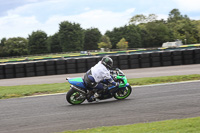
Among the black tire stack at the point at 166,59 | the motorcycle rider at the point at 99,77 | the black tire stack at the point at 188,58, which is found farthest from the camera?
the black tire stack at the point at 166,59

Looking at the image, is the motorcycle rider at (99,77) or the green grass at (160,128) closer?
the green grass at (160,128)

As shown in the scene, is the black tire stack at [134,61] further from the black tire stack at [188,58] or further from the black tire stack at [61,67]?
the black tire stack at [61,67]

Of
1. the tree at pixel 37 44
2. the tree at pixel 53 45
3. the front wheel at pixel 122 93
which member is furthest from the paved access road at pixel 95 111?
the tree at pixel 37 44

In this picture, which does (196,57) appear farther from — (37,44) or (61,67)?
(37,44)

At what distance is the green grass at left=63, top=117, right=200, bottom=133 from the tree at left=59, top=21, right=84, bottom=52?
300 ft

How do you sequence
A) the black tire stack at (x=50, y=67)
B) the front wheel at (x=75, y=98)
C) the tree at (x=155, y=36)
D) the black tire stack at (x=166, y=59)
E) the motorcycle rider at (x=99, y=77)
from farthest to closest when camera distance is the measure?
the tree at (x=155, y=36) → the black tire stack at (x=166, y=59) → the black tire stack at (x=50, y=67) → the front wheel at (x=75, y=98) → the motorcycle rider at (x=99, y=77)

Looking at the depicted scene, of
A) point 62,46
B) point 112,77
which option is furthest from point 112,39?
point 112,77

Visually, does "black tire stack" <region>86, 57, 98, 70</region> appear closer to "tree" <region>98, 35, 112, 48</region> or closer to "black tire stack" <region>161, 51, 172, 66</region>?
"black tire stack" <region>161, 51, 172, 66</region>

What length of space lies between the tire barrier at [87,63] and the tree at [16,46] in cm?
8411

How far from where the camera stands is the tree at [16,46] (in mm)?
100312

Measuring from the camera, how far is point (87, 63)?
19969mm

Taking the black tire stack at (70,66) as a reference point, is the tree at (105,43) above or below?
above

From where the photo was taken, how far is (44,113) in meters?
8.05

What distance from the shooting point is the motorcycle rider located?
28.7 ft
